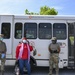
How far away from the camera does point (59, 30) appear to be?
11195 millimetres

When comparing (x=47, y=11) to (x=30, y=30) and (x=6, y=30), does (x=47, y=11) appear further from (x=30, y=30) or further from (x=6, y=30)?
(x=6, y=30)

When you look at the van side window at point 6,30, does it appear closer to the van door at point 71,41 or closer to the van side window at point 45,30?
the van side window at point 45,30

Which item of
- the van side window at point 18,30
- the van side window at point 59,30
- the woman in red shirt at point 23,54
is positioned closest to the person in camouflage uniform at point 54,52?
the van side window at point 59,30

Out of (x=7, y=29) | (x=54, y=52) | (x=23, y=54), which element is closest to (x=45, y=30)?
(x=54, y=52)

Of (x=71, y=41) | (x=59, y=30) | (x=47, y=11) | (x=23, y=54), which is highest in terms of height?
(x=47, y=11)

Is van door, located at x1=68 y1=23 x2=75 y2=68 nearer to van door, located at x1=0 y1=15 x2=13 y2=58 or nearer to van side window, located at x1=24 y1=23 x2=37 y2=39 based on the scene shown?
van side window, located at x1=24 y1=23 x2=37 y2=39

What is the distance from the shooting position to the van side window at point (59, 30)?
11.2 meters

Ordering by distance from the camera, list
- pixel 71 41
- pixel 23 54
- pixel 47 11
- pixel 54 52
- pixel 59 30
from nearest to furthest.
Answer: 1. pixel 23 54
2. pixel 54 52
3. pixel 59 30
4. pixel 71 41
5. pixel 47 11

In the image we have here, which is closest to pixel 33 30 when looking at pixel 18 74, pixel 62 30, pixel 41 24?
pixel 41 24

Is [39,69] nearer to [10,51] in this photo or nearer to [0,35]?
[10,51]

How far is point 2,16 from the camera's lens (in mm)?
11227

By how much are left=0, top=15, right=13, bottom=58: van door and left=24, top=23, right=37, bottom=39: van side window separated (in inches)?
28.1

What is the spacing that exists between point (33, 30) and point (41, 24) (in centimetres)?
48

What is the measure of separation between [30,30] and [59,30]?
4.54ft
